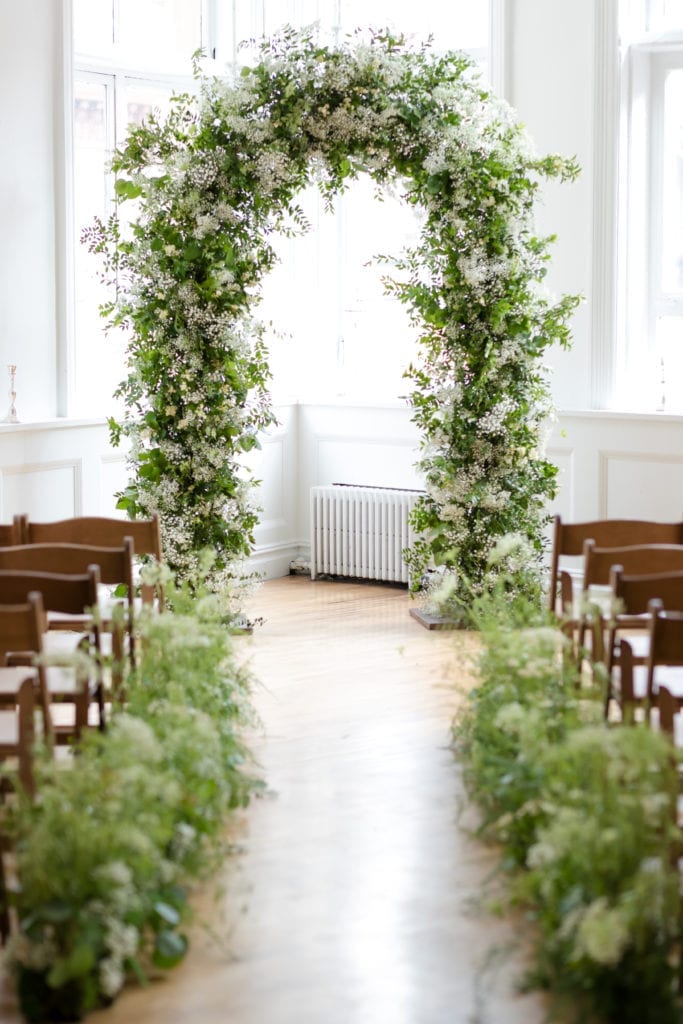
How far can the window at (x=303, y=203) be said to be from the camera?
7.96m

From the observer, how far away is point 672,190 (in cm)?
806

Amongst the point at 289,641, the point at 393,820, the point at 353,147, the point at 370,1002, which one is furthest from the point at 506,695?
the point at 353,147

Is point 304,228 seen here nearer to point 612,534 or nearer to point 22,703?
point 612,534

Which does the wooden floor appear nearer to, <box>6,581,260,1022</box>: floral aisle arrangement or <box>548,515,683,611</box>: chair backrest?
<box>6,581,260,1022</box>: floral aisle arrangement

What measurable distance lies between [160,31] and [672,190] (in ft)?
10.2

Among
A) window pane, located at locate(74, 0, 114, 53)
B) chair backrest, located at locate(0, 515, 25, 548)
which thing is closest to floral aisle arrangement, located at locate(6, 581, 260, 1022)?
chair backrest, located at locate(0, 515, 25, 548)

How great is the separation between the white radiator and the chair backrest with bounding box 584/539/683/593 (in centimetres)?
374

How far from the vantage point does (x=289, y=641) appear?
7348 mm

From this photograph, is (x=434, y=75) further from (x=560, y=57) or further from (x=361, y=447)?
(x=361, y=447)

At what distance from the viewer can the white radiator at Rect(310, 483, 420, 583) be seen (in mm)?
8773

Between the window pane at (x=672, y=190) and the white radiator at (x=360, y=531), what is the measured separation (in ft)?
6.49

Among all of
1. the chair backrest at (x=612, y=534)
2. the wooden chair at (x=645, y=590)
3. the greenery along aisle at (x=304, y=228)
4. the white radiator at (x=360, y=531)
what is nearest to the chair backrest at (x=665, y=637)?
Result: the wooden chair at (x=645, y=590)

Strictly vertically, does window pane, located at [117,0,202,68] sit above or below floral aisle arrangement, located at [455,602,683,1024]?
above

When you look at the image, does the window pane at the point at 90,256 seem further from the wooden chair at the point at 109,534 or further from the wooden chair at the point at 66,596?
the wooden chair at the point at 66,596
